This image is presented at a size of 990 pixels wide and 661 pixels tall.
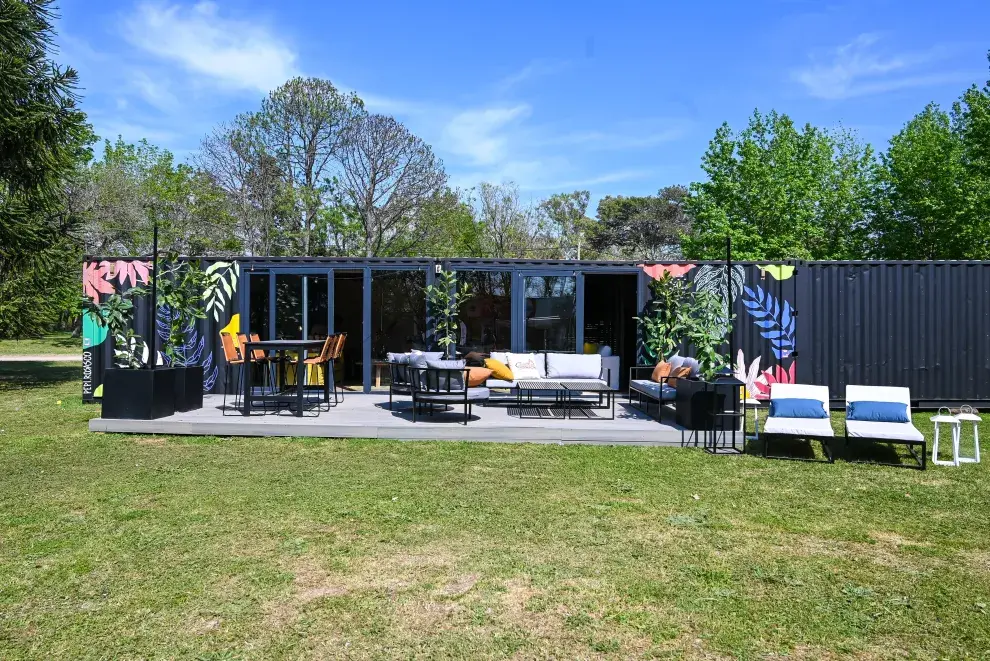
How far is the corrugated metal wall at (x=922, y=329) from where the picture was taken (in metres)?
9.35

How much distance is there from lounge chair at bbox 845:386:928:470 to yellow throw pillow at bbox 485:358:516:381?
394cm

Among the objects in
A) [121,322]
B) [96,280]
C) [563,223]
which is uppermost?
[563,223]

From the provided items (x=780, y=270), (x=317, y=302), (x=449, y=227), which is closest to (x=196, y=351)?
(x=317, y=302)

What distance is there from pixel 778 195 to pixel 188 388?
25036mm

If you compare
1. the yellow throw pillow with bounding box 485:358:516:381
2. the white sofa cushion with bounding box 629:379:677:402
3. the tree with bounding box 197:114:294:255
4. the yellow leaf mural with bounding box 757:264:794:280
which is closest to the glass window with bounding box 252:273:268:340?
the yellow throw pillow with bounding box 485:358:516:381

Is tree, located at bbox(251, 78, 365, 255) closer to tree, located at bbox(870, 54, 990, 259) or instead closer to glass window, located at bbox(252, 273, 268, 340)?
glass window, located at bbox(252, 273, 268, 340)

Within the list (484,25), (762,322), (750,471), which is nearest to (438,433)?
(750,471)

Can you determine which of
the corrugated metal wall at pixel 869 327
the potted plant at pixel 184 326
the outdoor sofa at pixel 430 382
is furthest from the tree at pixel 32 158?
the outdoor sofa at pixel 430 382

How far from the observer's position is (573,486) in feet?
16.5

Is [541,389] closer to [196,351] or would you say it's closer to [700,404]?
[700,404]

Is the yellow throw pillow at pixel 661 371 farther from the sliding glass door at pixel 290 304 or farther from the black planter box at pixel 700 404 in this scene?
the sliding glass door at pixel 290 304

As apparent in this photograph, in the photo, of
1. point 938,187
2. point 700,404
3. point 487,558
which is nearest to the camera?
point 487,558

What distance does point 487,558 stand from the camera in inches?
137

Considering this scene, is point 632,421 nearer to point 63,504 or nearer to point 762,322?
point 762,322
